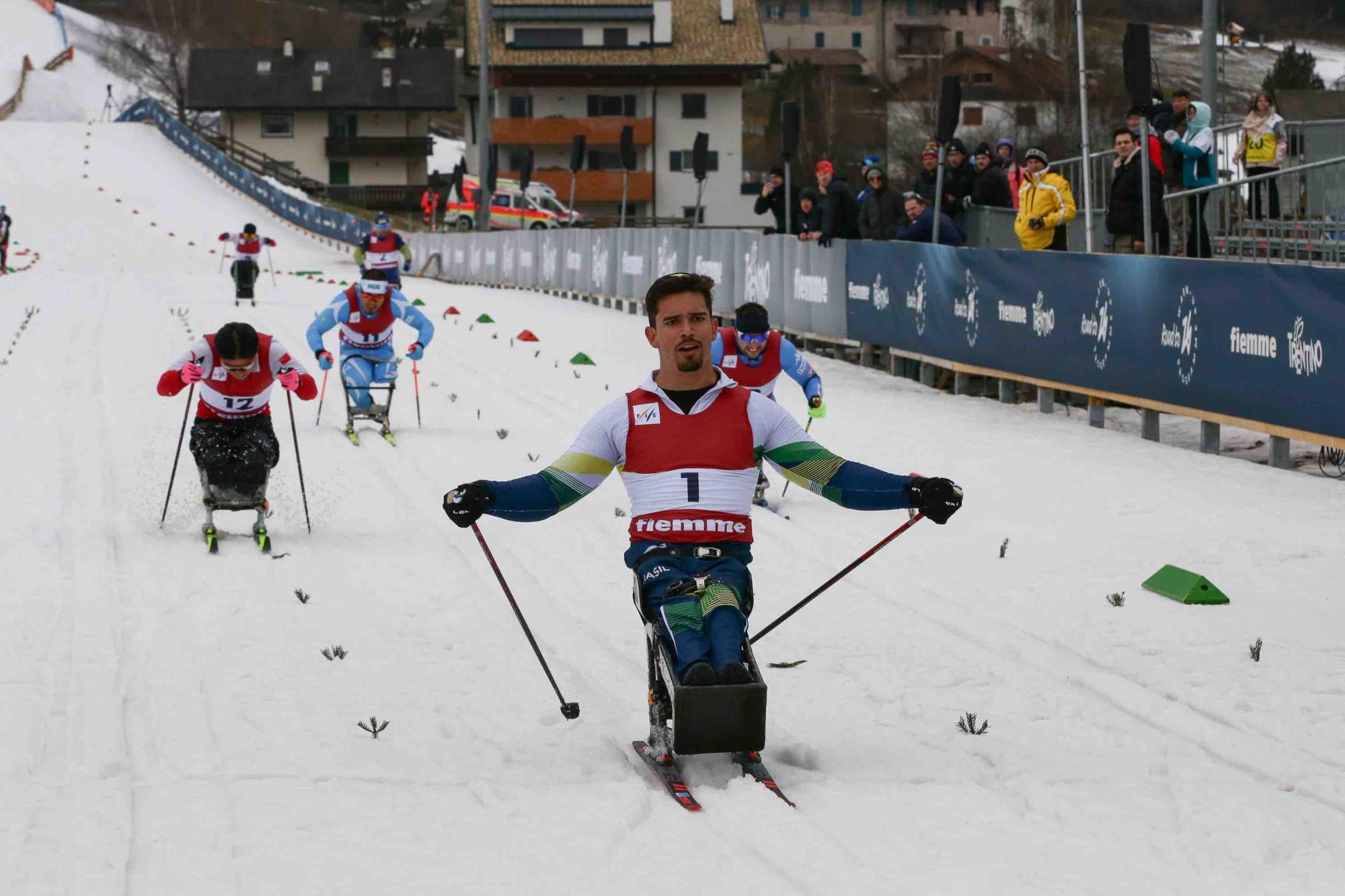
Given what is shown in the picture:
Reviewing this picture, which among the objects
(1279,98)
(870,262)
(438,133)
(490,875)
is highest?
(438,133)

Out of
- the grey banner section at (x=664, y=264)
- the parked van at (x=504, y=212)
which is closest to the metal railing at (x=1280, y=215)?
the grey banner section at (x=664, y=264)

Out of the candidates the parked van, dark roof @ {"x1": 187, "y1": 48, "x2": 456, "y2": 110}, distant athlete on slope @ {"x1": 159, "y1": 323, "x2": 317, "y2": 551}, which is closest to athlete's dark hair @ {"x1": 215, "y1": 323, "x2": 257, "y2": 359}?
distant athlete on slope @ {"x1": 159, "y1": 323, "x2": 317, "y2": 551}

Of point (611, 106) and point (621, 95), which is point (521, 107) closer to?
point (611, 106)

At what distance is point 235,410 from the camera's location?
11.6 meters

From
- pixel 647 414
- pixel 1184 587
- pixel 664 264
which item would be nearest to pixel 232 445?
pixel 647 414

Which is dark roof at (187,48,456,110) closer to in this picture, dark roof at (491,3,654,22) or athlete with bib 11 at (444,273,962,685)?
dark roof at (491,3,654,22)

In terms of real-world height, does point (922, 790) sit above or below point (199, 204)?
below

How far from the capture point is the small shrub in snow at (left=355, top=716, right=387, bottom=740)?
7051 millimetres

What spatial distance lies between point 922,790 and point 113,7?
496ft

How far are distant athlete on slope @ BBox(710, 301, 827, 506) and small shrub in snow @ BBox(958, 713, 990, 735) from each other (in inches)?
208

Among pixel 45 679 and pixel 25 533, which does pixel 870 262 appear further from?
pixel 45 679

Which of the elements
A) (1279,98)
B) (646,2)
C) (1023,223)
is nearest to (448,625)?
(1023,223)

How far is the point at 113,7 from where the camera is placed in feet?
481

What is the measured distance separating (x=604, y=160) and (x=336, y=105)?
708 inches
